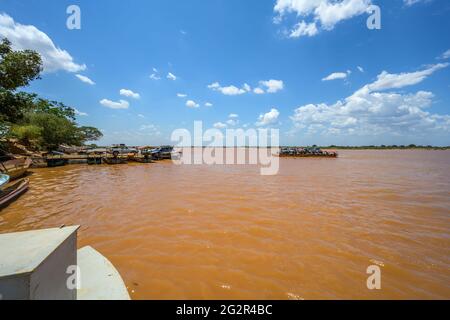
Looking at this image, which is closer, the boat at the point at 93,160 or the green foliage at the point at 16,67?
the green foliage at the point at 16,67

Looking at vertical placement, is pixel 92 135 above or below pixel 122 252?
above

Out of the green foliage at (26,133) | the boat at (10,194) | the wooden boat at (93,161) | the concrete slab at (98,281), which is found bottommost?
the concrete slab at (98,281)

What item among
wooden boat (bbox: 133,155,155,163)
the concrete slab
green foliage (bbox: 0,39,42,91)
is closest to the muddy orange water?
the concrete slab

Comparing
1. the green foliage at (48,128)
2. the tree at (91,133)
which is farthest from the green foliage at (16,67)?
the tree at (91,133)

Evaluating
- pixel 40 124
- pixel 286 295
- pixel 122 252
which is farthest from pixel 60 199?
pixel 40 124

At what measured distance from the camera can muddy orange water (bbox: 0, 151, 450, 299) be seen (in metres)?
3.53

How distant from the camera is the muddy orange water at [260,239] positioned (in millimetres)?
3533

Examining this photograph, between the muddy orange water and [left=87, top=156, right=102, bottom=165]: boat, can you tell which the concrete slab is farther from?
[left=87, top=156, right=102, bottom=165]: boat

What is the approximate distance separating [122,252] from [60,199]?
21.8 ft

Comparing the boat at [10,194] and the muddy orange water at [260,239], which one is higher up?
the boat at [10,194]

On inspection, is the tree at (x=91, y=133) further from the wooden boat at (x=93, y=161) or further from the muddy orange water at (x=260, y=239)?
the muddy orange water at (x=260, y=239)
